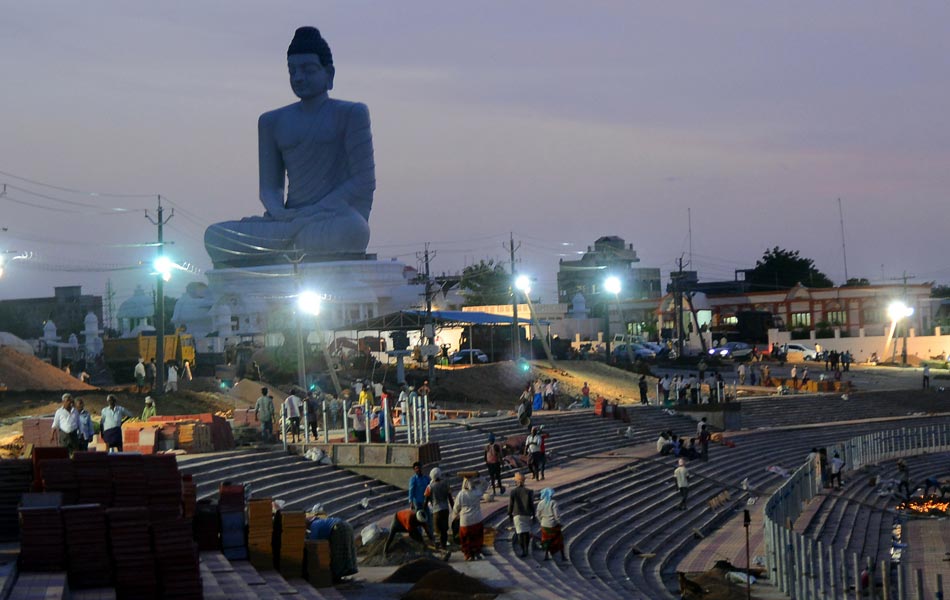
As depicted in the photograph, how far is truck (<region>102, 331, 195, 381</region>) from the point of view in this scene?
4256 centimetres

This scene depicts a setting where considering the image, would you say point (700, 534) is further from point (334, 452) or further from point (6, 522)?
point (6, 522)

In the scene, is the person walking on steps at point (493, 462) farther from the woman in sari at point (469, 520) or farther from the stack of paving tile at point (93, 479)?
the stack of paving tile at point (93, 479)

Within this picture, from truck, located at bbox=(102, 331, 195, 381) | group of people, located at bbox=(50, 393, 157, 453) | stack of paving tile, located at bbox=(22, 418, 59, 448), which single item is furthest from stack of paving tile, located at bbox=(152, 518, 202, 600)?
truck, located at bbox=(102, 331, 195, 381)

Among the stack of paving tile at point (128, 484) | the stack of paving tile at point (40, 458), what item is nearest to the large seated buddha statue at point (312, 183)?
the stack of paving tile at point (40, 458)

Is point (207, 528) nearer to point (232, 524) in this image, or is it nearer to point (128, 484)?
point (232, 524)

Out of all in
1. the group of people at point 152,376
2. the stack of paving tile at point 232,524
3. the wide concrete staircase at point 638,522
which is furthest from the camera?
the group of people at point 152,376

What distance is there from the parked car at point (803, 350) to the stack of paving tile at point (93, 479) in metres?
46.1

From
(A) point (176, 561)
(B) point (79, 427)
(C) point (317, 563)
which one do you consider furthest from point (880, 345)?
(A) point (176, 561)

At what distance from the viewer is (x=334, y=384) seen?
119ft

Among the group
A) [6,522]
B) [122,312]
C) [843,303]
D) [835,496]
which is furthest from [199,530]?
[122,312]

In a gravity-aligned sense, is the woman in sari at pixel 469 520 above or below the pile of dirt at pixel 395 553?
above

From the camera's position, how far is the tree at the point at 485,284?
86875 mm

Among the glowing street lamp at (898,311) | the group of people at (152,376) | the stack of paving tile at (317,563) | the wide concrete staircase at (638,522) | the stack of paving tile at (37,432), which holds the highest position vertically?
the glowing street lamp at (898,311)

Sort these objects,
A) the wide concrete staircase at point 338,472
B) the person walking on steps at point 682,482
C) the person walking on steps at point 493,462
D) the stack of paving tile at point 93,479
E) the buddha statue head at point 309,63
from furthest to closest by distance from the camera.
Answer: the buddha statue head at point 309,63 < the person walking on steps at point 682,482 < the person walking on steps at point 493,462 < the wide concrete staircase at point 338,472 < the stack of paving tile at point 93,479
